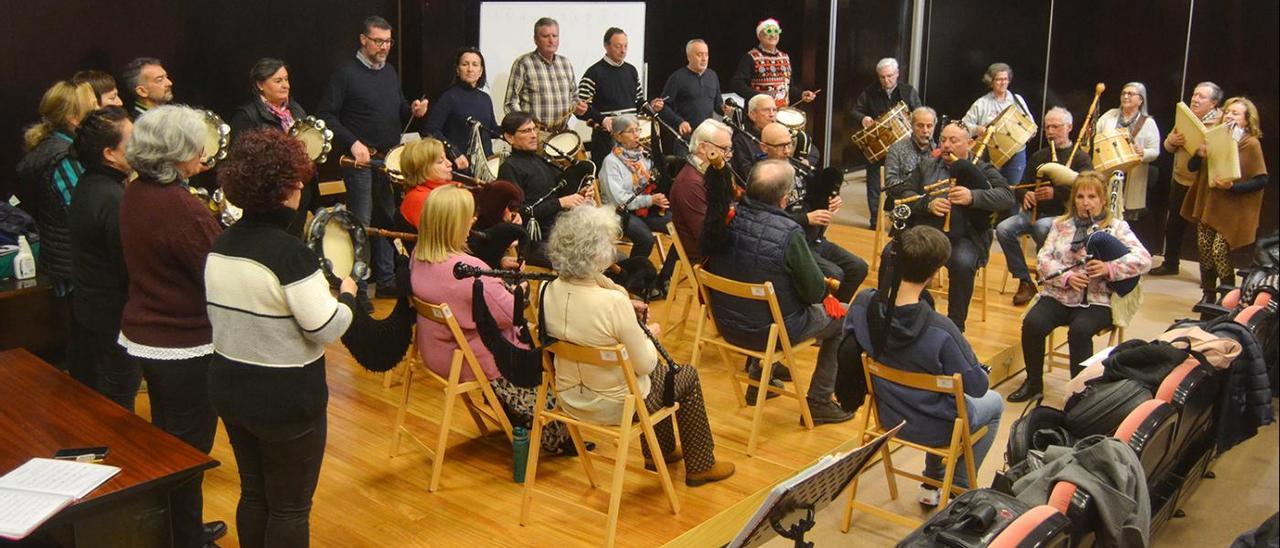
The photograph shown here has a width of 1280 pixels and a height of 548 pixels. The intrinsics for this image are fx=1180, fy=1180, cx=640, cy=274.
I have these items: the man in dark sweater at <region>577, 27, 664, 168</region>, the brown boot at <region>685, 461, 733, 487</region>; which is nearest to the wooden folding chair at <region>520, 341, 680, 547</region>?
the brown boot at <region>685, 461, 733, 487</region>

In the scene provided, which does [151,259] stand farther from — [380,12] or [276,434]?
[380,12]

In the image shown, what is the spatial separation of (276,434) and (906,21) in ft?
31.4

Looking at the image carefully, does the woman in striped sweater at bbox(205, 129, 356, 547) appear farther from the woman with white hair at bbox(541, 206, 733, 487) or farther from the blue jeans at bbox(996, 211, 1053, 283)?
the blue jeans at bbox(996, 211, 1053, 283)

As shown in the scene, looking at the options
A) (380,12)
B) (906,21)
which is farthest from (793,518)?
(906,21)

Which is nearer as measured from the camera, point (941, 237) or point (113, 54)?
point (941, 237)

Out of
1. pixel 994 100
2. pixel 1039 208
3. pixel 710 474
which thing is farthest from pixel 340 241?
pixel 994 100

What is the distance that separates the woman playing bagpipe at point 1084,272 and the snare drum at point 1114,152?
1.76m

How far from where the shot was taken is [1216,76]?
809cm

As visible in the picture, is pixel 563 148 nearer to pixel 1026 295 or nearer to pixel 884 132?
pixel 884 132

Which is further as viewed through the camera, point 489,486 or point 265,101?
point 265,101

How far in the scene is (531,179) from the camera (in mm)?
6020

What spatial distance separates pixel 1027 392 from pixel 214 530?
12.4ft

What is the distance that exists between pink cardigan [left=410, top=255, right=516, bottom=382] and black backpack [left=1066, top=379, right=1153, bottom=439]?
1.93 m

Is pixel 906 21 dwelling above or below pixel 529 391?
above
